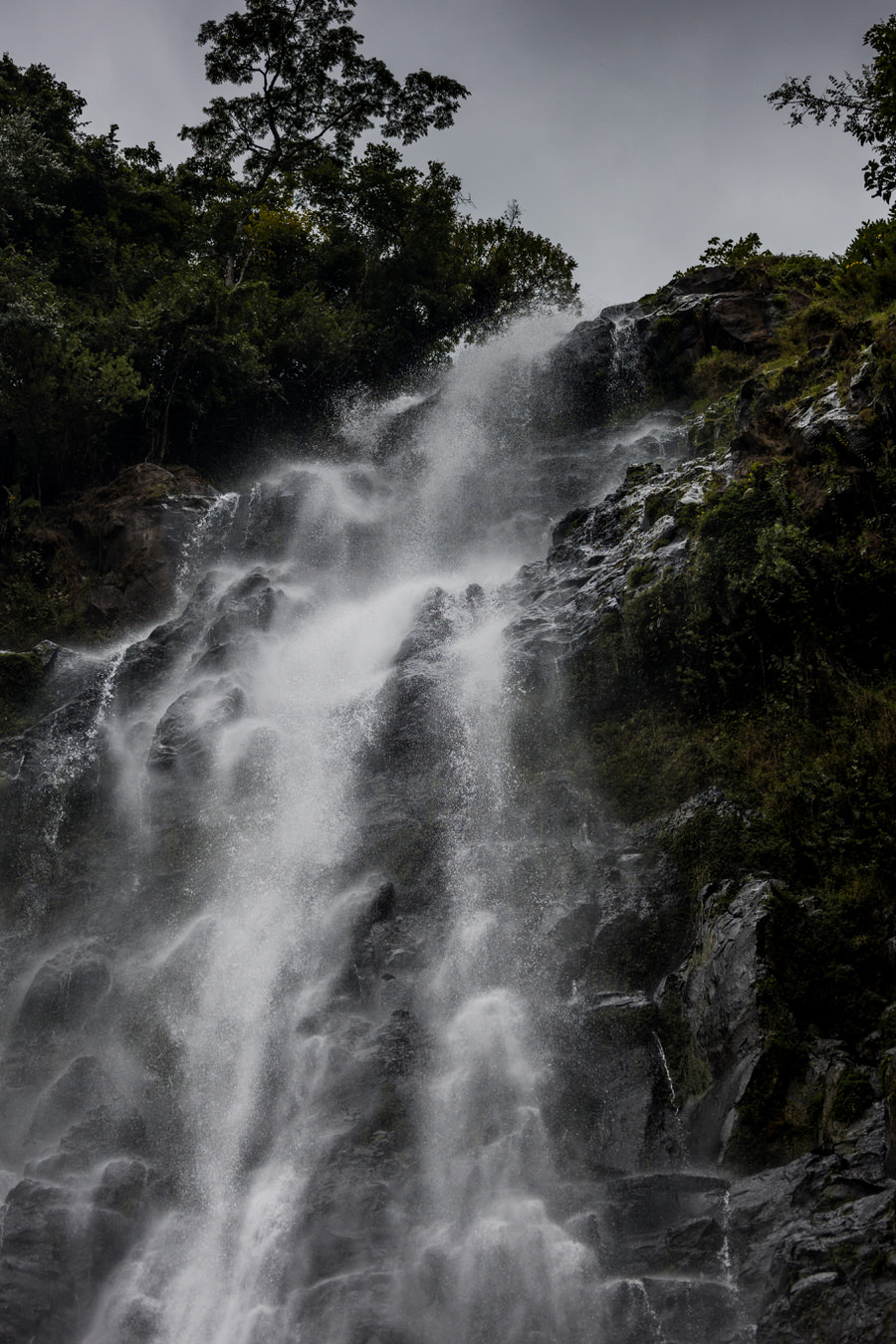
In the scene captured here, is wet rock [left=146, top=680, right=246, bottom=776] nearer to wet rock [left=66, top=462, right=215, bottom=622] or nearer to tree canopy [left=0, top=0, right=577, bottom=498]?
wet rock [left=66, top=462, right=215, bottom=622]

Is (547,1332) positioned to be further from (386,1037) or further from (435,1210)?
(386,1037)

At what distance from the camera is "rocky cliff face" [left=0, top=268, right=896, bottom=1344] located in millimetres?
6176

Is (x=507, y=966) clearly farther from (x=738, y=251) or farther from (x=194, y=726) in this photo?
(x=738, y=251)

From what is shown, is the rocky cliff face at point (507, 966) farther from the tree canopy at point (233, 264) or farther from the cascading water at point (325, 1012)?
the tree canopy at point (233, 264)

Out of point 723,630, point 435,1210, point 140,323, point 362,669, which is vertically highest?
point 140,323

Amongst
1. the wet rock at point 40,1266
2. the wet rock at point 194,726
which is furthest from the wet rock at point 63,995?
the wet rock at point 194,726

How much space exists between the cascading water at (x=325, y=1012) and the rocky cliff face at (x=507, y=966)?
3cm

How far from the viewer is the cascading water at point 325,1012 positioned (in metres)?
6.55

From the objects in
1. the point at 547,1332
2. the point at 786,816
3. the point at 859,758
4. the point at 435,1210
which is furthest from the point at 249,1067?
the point at 859,758

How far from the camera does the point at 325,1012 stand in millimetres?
8719

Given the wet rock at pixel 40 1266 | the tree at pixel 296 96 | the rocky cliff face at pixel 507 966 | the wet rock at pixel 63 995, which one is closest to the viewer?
the rocky cliff face at pixel 507 966

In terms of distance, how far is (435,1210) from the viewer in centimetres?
691

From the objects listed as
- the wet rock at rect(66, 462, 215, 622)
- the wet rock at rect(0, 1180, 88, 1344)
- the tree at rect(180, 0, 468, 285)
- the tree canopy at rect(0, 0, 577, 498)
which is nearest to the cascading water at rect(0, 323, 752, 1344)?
the wet rock at rect(0, 1180, 88, 1344)

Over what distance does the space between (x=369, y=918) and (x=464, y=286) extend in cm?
2105
